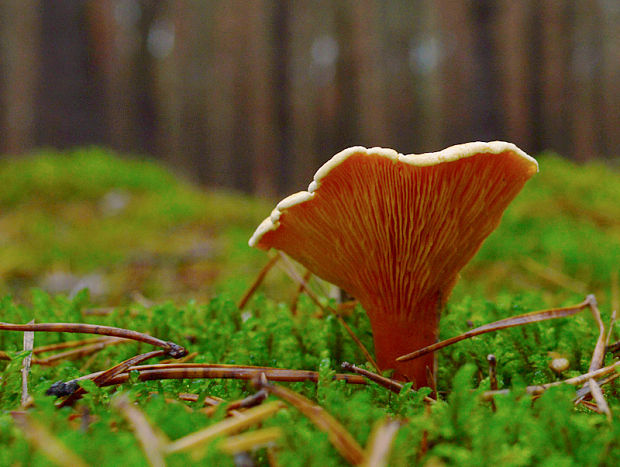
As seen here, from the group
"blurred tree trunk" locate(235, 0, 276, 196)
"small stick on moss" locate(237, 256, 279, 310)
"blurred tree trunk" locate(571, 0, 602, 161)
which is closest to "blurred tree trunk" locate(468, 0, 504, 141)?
"blurred tree trunk" locate(571, 0, 602, 161)

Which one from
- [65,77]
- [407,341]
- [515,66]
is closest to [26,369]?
[407,341]

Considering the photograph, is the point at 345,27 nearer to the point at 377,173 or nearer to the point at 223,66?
the point at 223,66

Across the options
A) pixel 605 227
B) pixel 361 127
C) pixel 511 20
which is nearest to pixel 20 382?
pixel 605 227

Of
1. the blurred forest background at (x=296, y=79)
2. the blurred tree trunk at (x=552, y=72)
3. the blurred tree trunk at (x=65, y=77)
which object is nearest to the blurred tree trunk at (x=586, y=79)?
the blurred forest background at (x=296, y=79)

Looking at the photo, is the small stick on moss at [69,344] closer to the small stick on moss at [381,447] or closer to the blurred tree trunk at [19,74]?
the small stick on moss at [381,447]

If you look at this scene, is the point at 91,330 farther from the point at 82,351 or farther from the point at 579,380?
the point at 579,380

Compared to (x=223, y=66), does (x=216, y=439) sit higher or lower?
lower
